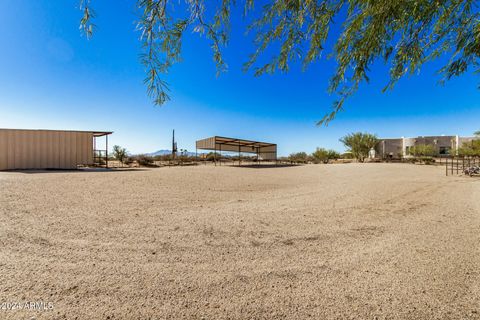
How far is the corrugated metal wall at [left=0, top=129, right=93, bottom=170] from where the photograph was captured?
38.7ft

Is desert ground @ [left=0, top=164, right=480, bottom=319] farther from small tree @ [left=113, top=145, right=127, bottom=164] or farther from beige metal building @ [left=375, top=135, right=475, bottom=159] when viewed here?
beige metal building @ [left=375, top=135, right=475, bottom=159]

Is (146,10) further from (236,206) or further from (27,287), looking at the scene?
(236,206)

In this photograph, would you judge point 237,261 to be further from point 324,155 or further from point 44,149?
point 324,155

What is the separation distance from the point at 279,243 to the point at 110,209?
3727mm

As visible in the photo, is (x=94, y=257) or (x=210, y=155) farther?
(x=210, y=155)

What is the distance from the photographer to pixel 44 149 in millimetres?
12617

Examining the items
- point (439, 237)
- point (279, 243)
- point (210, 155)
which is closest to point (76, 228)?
point (279, 243)

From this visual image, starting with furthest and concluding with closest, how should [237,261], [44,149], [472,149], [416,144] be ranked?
[416,144]
[472,149]
[44,149]
[237,261]

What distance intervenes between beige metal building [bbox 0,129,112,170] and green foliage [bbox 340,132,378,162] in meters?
30.8

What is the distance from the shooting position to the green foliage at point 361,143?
27.9 meters

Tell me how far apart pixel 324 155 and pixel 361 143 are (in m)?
5.37

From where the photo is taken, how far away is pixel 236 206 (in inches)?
A: 193

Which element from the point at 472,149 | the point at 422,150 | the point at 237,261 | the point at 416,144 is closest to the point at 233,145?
the point at 237,261

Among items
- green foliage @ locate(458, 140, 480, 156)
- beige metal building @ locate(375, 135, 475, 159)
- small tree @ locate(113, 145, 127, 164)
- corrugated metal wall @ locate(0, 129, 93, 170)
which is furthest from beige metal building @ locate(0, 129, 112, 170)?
beige metal building @ locate(375, 135, 475, 159)
